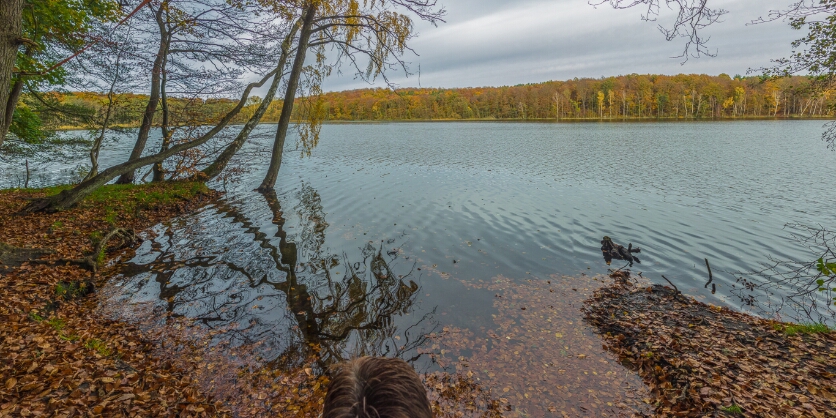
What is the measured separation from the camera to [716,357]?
6.13 metres

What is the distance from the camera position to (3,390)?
4105 millimetres

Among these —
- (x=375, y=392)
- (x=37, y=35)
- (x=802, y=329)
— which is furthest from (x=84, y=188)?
(x=802, y=329)

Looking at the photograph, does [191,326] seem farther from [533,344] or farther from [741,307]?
[741,307]

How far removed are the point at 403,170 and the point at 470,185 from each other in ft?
22.6

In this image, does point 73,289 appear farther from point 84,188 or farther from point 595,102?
point 595,102

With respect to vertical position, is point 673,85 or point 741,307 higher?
point 673,85

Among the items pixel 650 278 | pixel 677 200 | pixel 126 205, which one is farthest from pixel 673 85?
pixel 126 205

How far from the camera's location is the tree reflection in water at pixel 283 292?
6938mm

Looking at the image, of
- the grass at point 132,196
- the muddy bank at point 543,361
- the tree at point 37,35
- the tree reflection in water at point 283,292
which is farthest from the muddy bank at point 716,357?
the grass at point 132,196

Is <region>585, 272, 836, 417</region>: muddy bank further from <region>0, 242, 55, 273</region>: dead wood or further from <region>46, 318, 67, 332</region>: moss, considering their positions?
<region>0, 242, 55, 273</region>: dead wood

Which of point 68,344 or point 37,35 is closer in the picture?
point 68,344

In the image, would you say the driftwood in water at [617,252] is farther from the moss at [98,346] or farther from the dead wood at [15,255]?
the dead wood at [15,255]

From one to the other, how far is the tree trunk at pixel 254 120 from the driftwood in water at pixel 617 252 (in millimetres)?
14859

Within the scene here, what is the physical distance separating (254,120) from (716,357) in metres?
18.1
